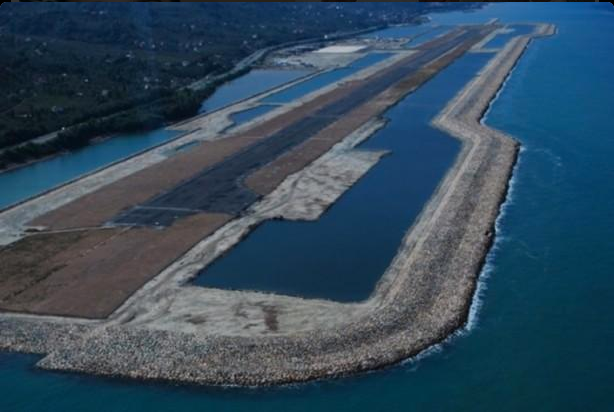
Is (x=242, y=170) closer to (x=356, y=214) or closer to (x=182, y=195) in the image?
(x=182, y=195)

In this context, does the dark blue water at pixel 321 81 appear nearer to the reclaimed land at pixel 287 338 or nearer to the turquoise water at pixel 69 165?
the turquoise water at pixel 69 165

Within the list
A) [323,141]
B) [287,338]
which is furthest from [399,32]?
[287,338]

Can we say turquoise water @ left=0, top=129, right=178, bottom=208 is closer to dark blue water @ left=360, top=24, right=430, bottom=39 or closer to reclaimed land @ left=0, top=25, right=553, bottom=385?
reclaimed land @ left=0, top=25, right=553, bottom=385

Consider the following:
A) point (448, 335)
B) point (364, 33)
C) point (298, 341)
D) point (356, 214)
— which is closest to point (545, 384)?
point (448, 335)

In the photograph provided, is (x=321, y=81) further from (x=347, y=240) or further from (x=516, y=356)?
(x=516, y=356)

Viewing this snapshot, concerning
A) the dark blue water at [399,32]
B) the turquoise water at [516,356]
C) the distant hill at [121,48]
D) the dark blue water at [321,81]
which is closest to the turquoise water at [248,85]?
the dark blue water at [321,81]
